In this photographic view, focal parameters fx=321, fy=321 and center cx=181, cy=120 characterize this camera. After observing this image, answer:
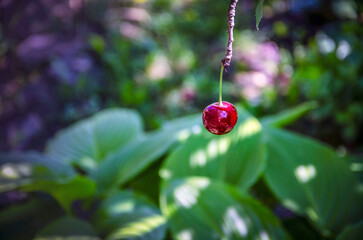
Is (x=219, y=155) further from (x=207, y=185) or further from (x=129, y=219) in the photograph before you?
(x=129, y=219)

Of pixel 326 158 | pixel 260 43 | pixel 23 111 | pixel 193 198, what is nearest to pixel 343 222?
pixel 326 158

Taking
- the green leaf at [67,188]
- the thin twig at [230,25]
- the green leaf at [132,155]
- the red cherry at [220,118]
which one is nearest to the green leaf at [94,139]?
the green leaf at [132,155]

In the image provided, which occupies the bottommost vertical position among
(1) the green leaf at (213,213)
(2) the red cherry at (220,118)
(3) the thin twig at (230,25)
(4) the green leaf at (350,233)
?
(4) the green leaf at (350,233)

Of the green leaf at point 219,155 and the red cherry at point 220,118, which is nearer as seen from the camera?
the red cherry at point 220,118

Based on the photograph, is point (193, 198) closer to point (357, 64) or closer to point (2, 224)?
point (2, 224)

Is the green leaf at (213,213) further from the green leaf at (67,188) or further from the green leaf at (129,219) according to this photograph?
the green leaf at (67,188)

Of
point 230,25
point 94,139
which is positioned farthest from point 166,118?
point 230,25

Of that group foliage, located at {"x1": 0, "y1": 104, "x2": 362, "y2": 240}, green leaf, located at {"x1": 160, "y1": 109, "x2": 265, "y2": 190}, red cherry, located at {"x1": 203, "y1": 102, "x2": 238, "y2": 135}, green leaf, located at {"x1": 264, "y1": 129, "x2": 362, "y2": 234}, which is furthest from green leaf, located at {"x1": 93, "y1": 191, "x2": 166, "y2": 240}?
red cherry, located at {"x1": 203, "y1": 102, "x2": 238, "y2": 135}
